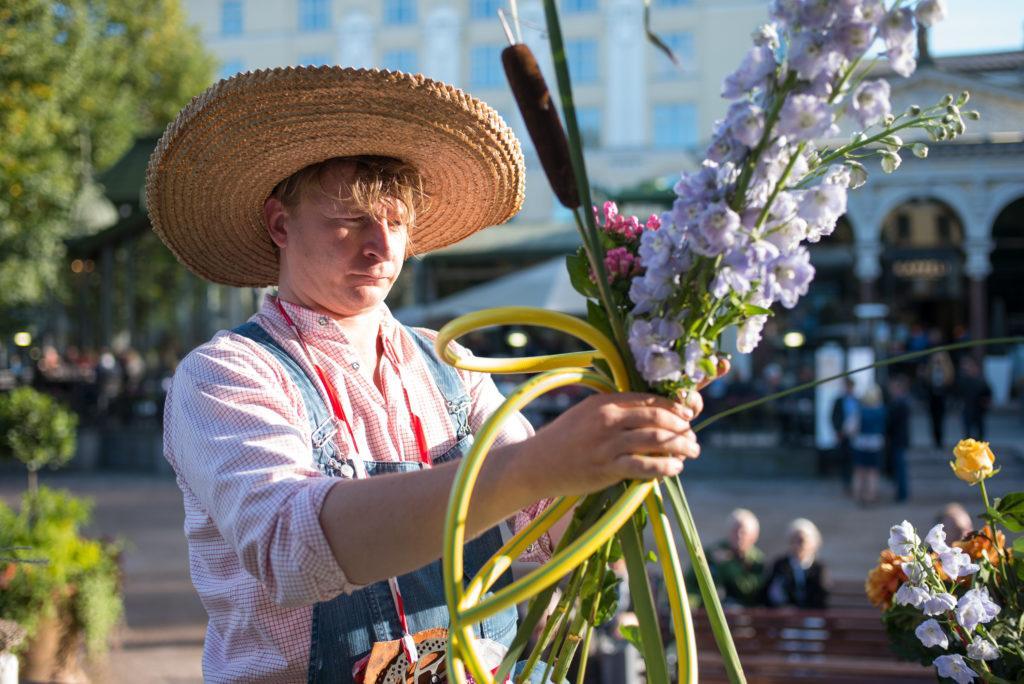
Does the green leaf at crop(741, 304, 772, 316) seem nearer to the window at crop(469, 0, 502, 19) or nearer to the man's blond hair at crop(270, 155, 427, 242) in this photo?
the man's blond hair at crop(270, 155, 427, 242)

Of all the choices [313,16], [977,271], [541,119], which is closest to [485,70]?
[313,16]

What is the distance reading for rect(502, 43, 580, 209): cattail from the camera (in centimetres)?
113

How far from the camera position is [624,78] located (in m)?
31.0

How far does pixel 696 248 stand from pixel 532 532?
0.42 m

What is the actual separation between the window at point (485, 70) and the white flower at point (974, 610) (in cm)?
3106

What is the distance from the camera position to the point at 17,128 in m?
9.34

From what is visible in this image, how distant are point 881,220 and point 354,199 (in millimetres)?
23048

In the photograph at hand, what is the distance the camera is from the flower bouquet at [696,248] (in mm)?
1049

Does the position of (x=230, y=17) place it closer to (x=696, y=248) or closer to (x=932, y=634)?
(x=932, y=634)

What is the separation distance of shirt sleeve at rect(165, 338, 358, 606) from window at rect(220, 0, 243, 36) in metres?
36.6

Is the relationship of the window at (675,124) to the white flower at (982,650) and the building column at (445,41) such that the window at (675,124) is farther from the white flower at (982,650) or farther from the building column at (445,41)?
the white flower at (982,650)

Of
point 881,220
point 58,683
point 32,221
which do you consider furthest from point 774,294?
point 881,220

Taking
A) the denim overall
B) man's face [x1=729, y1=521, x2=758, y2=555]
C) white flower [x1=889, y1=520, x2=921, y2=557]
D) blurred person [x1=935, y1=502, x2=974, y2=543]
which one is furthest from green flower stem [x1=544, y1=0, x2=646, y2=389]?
man's face [x1=729, y1=521, x2=758, y2=555]

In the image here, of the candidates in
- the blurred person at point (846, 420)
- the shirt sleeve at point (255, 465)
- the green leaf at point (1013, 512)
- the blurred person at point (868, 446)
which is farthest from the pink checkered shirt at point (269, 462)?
the blurred person at point (846, 420)
